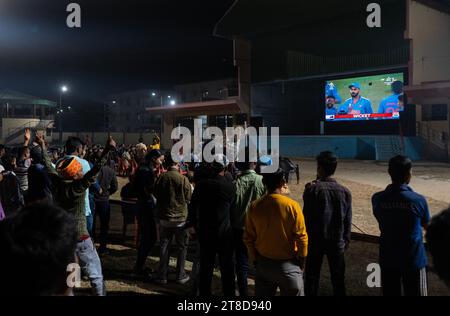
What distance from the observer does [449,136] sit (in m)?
23.2

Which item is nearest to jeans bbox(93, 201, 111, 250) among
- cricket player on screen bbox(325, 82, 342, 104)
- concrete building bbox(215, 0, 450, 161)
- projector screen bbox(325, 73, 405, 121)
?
concrete building bbox(215, 0, 450, 161)

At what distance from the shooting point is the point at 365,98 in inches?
1101

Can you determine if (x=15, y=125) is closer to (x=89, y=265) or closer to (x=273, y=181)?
(x=89, y=265)

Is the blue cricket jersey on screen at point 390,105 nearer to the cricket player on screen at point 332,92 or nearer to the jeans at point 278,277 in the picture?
the cricket player on screen at point 332,92

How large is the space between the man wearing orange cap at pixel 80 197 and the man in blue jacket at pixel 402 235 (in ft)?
9.23

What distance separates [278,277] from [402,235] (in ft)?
3.88

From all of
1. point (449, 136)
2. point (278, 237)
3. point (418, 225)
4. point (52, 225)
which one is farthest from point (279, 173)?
point (449, 136)

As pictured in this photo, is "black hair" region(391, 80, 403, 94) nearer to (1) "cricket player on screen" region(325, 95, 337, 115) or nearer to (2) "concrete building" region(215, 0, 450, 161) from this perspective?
(2) "concrete building" region(215, 0, 450, 161)

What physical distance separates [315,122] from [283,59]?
6022mm

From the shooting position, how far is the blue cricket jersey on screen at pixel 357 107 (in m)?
27.9

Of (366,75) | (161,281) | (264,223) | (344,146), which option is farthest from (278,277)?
(366,75)

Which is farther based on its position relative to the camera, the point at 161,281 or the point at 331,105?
the point at 331,105

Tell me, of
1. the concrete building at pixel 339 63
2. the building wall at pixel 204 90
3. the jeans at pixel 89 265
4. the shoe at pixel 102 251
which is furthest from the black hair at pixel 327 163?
the building wall at pixel 204 90

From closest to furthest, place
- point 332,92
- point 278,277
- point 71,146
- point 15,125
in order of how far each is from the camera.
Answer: point 278,277, point 71,146, point 332,92, point 15,125
